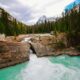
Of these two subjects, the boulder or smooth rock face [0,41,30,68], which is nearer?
smooth rock face [0,41,30,68]

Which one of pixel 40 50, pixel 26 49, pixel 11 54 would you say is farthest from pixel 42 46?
pixel 11 54

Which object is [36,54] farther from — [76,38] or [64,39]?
[76,38]

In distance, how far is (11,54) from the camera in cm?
2617

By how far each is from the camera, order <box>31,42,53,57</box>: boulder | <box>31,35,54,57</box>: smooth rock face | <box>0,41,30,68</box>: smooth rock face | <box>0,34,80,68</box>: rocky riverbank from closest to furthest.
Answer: <box>0,41,30,68</box>: smooth rock face → <box>0,34,80,68</box>: rocky riverbank → <box>31,42,53,57</box>: boulder → <box>31,35,54,57</box>: smooth rock face

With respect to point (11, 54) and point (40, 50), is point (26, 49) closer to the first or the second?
point (11, 54)

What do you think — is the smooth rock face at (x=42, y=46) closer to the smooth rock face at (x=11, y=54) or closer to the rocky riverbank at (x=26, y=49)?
the rocky riverbank at (x=26, y=49)

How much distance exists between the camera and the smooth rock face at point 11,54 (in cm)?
2461

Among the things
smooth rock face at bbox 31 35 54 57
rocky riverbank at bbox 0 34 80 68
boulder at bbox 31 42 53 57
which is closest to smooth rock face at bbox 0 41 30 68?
rocky riverbank at bbox 0 34 80 68

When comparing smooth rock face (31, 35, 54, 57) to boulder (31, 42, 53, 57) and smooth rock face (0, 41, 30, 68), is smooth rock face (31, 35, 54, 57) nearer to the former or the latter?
boulder (31, 42, 53, 57)

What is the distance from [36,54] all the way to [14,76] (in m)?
16.3

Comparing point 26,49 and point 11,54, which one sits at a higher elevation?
point 26,49

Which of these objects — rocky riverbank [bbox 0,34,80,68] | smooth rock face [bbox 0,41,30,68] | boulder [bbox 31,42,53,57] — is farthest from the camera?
boulder [bbox 31,42,53,57]

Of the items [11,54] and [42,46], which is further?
[42,46]

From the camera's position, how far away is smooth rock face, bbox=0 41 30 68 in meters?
24.6
